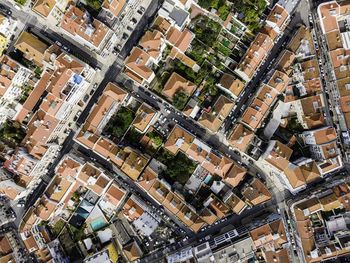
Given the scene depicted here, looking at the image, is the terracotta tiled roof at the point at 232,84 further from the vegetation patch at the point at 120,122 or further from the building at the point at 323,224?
the building at the point at 323,224

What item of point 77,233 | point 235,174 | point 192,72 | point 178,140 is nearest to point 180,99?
point 192,72

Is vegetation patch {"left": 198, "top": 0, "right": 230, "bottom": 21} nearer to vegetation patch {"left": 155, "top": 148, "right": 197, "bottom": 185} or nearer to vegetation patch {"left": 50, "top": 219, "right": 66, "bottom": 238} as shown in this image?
vegetation patch {"left": 155, "top": 148, "right": 197, "bottom": 185}

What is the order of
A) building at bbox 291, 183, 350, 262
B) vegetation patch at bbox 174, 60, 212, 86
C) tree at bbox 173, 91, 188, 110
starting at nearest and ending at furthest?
1. building at bbox 291, 183, 350, 262
2. tree at bbox 173, 91, 188, 110
3. vegetation patch at bbox 174, 60, 212, 86

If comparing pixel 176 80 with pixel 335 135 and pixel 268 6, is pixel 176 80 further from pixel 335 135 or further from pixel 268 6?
pixel 335 135

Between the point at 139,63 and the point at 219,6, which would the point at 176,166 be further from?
the point at 219,6


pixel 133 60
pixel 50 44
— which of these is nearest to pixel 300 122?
pixel 133 60

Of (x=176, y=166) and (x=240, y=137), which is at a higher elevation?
(x=240, y=137)

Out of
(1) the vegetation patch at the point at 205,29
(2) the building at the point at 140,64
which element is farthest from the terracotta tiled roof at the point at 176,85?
(1) the vegetation patch at the point at 205,29

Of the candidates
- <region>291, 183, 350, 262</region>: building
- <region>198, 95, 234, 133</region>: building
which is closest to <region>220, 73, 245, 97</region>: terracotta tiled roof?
<region>198, 95, 234, 133</region>: building
